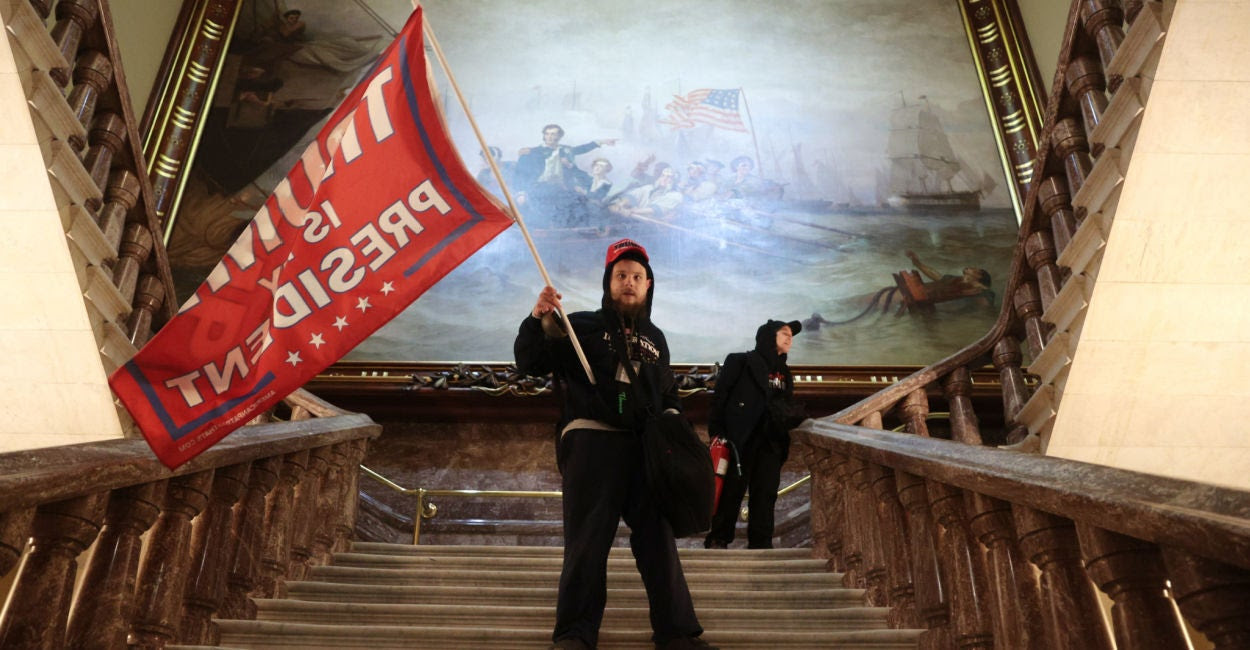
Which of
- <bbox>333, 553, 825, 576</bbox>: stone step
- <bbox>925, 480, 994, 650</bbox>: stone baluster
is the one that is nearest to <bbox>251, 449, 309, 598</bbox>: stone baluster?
<bbox>333, 553, 825, 576</bbox>: stone step

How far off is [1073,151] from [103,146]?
456 cm

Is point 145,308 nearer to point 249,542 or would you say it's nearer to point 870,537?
point 249,542

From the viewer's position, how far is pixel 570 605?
10.8 ft

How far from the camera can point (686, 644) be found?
3348 mm

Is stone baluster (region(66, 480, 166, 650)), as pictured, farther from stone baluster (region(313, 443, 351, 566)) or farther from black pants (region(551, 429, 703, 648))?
stone baluster (region(313, 443, 351, 566))

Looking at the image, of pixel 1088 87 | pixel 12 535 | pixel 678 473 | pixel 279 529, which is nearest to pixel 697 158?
pixel 1088 87

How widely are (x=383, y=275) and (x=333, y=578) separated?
2062mm

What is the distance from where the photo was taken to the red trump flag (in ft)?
9.86

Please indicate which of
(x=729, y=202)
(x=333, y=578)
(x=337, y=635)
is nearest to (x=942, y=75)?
(x=729, y=202)

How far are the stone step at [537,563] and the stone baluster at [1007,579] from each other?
210 centimetres

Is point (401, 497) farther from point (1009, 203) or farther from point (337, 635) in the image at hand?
point (1009, 203)

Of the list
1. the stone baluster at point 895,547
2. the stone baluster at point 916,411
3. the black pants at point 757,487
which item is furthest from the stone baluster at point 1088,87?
the black pants at point 757,487

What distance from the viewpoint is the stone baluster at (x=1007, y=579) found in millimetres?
2596

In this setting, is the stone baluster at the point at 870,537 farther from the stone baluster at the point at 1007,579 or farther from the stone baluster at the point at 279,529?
the stone baluster at the point at 279,529
